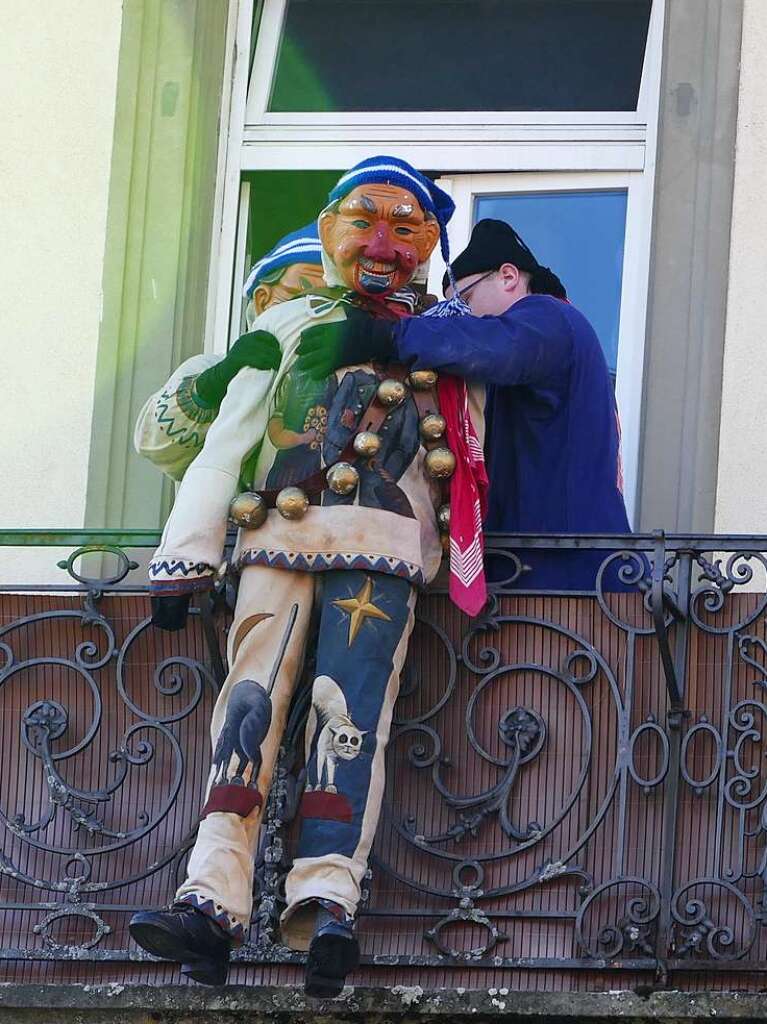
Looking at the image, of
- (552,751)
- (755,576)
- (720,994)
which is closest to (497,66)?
(755,576)

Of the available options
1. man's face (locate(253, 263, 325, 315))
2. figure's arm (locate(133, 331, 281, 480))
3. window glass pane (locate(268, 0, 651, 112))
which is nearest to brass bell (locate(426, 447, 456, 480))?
figure's arm (locate(133, 331, 281, 480))

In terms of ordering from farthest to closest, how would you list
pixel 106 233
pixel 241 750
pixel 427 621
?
pixel 106 233
pixel 427 621
pixel 241 750

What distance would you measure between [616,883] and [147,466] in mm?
2066

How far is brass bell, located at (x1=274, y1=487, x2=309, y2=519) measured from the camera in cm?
747

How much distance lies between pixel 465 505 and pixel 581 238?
1811mm

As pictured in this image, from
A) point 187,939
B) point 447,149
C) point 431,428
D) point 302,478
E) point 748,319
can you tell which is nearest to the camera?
point 187,939

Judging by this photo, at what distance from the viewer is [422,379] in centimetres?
773

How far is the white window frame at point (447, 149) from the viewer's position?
30.2ft

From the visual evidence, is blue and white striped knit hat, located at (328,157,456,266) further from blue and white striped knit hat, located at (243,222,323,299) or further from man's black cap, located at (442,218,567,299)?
man's black cap, located at (442,218,567,299)

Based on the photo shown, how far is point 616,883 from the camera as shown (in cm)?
759

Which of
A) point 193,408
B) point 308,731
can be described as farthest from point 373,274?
point 308,731

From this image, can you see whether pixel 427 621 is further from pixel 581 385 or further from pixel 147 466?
pixel 147 466

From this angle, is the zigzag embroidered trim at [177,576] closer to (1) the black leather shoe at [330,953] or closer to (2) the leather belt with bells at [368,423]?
(2) the leather belt with bells at [368,423]

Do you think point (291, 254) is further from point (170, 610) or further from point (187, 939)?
point (187, 939)
